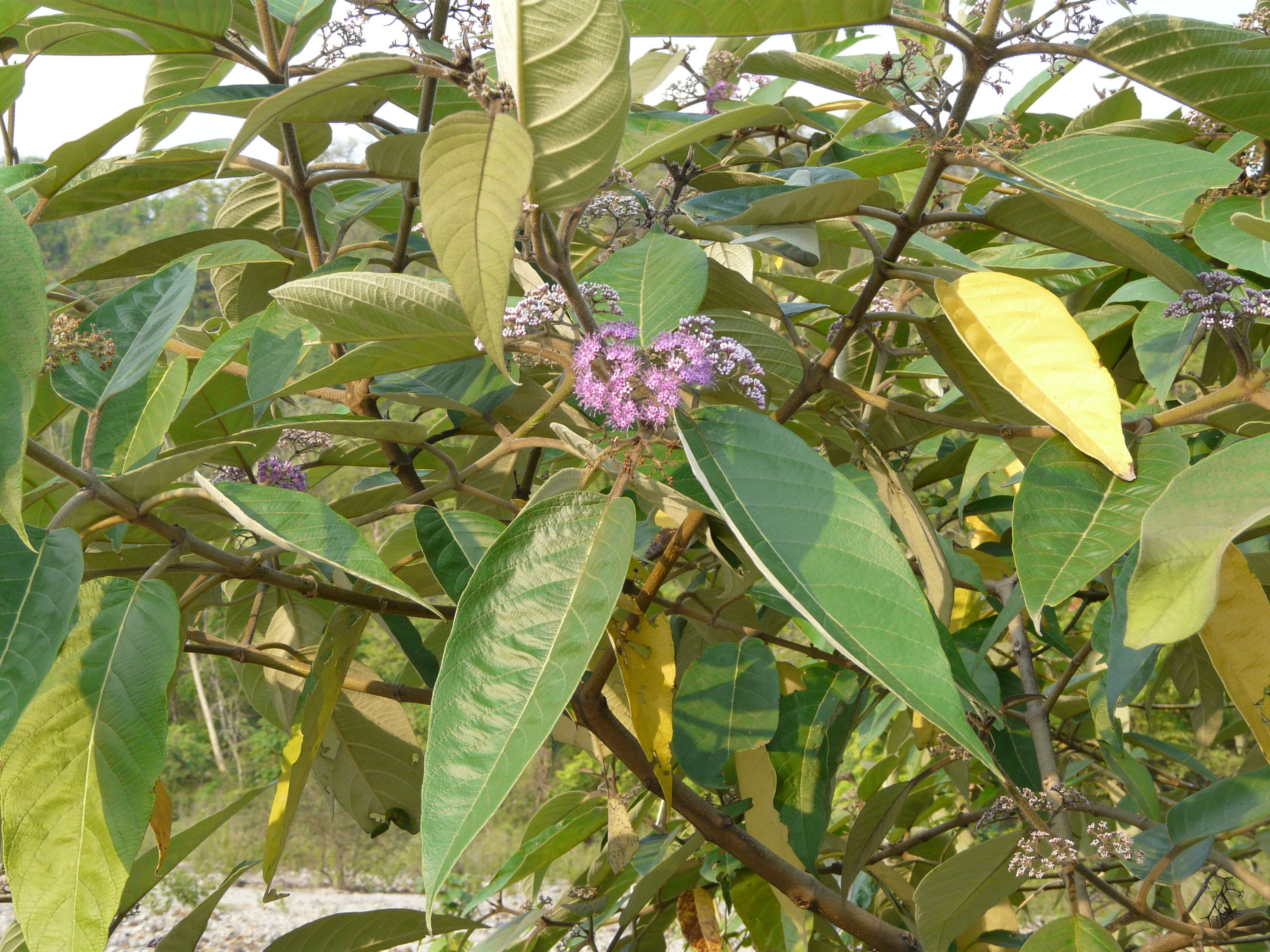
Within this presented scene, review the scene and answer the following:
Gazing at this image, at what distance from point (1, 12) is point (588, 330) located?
782 mm

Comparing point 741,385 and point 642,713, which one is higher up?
point 741,385

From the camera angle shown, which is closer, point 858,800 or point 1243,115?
point 1243,115

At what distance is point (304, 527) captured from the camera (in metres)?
0.60

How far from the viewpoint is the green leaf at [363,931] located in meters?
1.00

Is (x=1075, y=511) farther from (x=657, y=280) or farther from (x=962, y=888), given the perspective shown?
(x=962, y=888)

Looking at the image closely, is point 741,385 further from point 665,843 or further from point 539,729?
point 665,843

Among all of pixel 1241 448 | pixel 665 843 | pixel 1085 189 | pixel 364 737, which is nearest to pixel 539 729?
pixel 1241 448

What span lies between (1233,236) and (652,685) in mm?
601

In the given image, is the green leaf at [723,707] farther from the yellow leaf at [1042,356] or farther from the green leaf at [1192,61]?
the green leaf at [1192,61]

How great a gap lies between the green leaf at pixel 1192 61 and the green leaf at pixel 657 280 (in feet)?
1.04

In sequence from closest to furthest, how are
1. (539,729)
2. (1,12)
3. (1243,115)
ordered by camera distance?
(539,729) → (1243,115) → (1,12)

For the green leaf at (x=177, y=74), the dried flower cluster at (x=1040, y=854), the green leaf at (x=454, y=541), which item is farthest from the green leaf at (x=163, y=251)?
the dried flower cluster at (x=1040, y=854)

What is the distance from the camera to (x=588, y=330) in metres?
0.61

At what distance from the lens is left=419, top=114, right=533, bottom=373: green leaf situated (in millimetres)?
438
